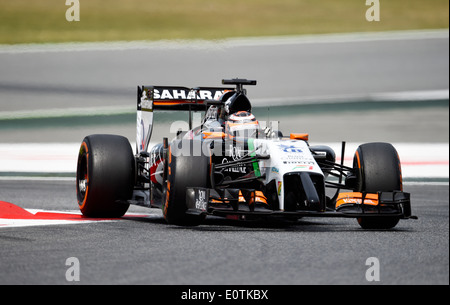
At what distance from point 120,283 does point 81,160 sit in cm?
579

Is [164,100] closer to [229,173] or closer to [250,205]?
[229,173]

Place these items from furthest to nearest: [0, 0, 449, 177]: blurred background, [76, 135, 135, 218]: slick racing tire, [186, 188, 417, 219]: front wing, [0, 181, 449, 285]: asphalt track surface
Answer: [0, 0, 449, 177]: blurred background, [76, 135, 135, 218]: slick racing tire, [186, 188, 417, 219]: front wing, [0, 181, 449, 285]: asphalt track surface

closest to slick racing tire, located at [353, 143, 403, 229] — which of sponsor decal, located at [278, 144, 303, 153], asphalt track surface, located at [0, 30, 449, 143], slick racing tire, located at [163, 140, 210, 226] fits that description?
sponsor decal, located at [278, 144, 303, 153]

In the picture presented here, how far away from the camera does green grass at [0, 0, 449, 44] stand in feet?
87.4

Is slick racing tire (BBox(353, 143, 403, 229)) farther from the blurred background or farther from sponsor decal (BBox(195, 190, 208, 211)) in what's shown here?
the blurred background

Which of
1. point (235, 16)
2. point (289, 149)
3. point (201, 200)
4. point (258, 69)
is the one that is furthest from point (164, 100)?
point (235, 16)

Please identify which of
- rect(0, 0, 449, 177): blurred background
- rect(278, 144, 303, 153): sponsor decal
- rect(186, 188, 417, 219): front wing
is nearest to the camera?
rect(186, 188, 417, 219): front wing

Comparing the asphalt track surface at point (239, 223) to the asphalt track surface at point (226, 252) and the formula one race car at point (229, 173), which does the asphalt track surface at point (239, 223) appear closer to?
the asphalt track surface at point (226, 252)

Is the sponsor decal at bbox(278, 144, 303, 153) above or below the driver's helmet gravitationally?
below

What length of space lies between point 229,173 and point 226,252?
3.13m

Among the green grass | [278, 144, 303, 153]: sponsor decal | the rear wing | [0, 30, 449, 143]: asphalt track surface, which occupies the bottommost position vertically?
[278, 144, 303, 153]: sponsor decal

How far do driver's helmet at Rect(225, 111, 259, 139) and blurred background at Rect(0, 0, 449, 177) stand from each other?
681 cm

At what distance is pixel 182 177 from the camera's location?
9.07 metres

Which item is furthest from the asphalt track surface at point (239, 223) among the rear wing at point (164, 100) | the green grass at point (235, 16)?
the rear wing at point (164, 100)
